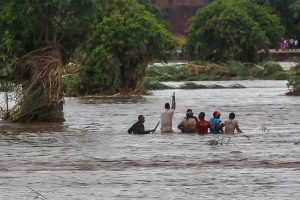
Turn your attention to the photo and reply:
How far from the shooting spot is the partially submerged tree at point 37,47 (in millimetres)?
32812

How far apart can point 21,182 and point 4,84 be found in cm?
1448

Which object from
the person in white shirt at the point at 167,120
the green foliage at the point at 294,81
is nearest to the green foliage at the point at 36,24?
the person in white shirt at the point at 167,120

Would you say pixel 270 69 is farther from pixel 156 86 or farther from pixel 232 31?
pixel 156 86

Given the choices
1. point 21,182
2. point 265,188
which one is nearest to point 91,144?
point 21,182

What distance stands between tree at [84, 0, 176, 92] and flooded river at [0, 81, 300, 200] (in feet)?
43.5

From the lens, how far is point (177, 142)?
27344mm

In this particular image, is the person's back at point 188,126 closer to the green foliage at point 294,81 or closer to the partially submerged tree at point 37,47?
the partially submerged tree at point 37,47

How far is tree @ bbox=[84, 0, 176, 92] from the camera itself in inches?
2045

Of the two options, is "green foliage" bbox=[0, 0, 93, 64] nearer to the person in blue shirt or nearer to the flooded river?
the flooded river

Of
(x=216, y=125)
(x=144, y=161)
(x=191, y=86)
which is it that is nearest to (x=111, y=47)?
(x=191, y=86)

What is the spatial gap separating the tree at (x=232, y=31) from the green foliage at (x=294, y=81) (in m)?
27.8

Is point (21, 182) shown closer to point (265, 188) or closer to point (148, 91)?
point (265, 188)

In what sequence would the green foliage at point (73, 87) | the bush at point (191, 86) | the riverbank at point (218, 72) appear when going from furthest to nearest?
the riverbank at point (218, 72) < the bush at point (191, 86) < the green foliage at point (73, 87)

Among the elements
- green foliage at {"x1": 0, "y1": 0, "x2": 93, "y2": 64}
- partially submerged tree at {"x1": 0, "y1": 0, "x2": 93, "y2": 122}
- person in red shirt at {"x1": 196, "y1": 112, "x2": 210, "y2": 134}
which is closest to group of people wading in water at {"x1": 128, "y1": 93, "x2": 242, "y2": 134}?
person in red shirt at {"x1": 196, "y1": 112, "x2": 210, "y2": 134}
